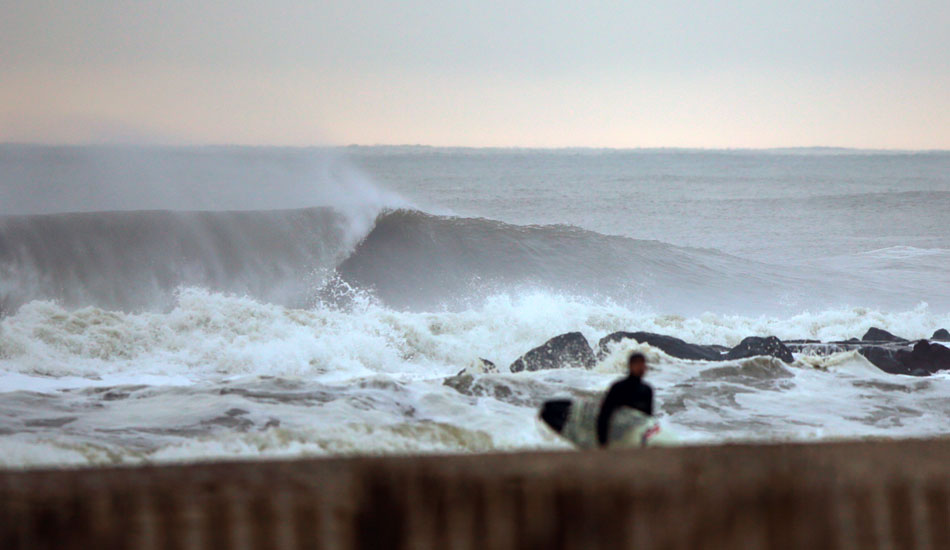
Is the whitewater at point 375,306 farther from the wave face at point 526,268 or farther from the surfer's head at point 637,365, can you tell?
the surfer's head at point 637,365

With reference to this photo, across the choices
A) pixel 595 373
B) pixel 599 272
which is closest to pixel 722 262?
pixel 599 272

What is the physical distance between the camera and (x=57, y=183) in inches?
1054

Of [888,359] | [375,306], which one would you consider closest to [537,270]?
[375,306]

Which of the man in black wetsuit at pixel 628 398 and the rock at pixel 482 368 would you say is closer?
the man in black wetsuit at pixel 628 398

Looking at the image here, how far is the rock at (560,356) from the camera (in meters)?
11.0

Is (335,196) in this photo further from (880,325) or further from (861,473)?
(861,473)

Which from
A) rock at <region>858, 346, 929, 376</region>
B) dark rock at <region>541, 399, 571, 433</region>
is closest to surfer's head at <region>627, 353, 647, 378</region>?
dark rock at <region>541, 399, 571, 433</region>

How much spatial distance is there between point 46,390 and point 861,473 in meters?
10.1

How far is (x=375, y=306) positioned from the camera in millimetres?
18719

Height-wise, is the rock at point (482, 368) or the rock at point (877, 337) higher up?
the rock at point (482, 368)

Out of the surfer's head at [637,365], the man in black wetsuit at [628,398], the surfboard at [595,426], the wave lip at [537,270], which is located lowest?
the wave lip at [537,270]

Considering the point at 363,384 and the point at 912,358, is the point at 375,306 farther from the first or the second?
the point at 912,358

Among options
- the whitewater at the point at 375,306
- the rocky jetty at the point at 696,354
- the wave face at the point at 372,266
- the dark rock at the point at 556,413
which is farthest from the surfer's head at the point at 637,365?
the wave face at the point at 372,266

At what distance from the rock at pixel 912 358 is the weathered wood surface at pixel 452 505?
32.5ft
